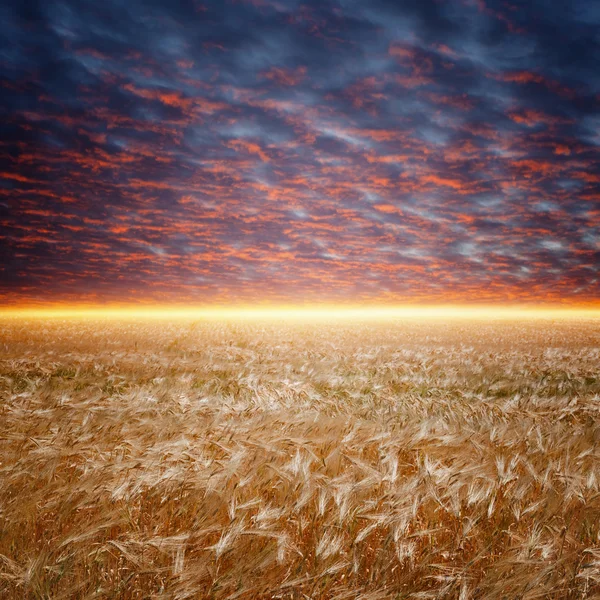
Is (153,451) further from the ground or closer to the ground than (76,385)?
further from the ground

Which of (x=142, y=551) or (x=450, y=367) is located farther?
(x=450, y=367)

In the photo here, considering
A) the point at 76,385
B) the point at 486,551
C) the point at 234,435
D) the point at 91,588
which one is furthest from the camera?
the point at 76,385

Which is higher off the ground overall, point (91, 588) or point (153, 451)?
point (153, 451)

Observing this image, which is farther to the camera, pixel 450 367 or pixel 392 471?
pixel 450 367

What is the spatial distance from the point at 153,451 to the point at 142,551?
1024 mm

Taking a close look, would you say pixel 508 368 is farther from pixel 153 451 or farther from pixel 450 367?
pixel 153 451

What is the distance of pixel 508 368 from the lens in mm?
10711

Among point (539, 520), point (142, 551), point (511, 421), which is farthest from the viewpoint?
point (511, 421)

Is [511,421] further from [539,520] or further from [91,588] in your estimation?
[91,588]

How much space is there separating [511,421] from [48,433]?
17.1ft

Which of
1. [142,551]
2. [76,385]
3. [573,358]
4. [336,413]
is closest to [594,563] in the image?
[142,551]

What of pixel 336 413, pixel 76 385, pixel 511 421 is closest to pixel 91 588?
pixel 336 413

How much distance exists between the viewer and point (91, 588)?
70.4 inches

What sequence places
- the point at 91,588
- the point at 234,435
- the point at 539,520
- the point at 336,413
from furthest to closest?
the point at 336,413 → the point at 234,435 → the point at 539,520 → the point at 91,588
